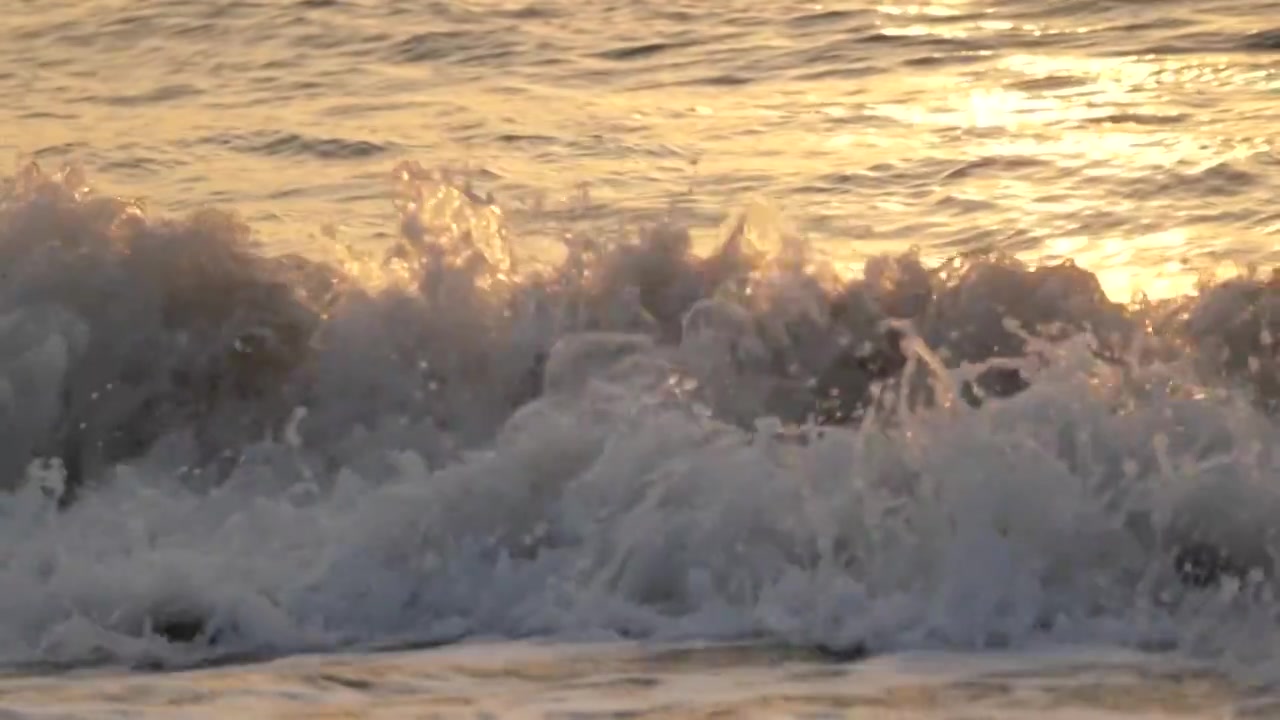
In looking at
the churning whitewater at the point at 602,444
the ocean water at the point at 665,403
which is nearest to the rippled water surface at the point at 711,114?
the ocean water at the point at 665,403

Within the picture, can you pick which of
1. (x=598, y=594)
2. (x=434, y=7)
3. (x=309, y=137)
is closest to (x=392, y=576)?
(x=598, y=594)

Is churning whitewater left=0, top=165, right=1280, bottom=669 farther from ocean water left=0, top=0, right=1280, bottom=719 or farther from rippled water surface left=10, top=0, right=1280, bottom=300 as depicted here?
rippled water surface left=10, top=0, right=1280, bottom=300

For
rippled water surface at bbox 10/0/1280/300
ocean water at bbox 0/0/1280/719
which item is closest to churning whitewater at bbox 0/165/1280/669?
ocean water at bbox 0/0/1280/719

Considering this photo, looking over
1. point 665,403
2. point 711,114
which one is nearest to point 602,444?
point 665,403

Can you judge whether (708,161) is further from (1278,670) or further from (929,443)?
(1278,670)

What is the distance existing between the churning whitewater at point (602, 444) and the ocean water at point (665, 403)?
15 mm

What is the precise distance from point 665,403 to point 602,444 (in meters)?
0.38

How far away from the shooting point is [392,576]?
6211 millimetres

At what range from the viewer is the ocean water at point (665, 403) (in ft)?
18.1

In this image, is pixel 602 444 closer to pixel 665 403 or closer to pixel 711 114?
pixel 665 403

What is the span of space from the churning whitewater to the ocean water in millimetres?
15

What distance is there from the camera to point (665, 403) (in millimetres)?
6914

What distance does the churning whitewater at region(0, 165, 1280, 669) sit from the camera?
5.80 m

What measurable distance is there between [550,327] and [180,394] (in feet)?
4.46
